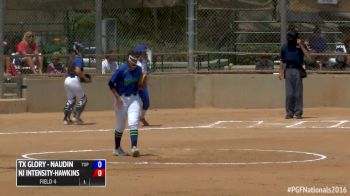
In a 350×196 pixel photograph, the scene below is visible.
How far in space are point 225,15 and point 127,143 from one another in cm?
836

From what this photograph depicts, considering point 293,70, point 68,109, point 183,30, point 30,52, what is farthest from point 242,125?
point 30,52

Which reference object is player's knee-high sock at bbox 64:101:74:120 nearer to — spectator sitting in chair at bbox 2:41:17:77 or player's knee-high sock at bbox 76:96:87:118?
player's knee-high sock at bbox 76:96:87:118

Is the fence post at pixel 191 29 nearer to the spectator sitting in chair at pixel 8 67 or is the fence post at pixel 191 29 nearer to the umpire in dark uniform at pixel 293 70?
the umpire in dark uniform at pixel 293 70

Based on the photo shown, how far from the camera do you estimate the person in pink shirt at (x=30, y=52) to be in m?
24.7

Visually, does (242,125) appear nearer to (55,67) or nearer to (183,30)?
(183,30)

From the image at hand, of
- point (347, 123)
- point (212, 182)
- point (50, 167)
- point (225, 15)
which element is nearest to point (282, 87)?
point (225, 15)

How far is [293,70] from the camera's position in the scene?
22203 millimetres

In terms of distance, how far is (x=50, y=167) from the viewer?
1122cm
